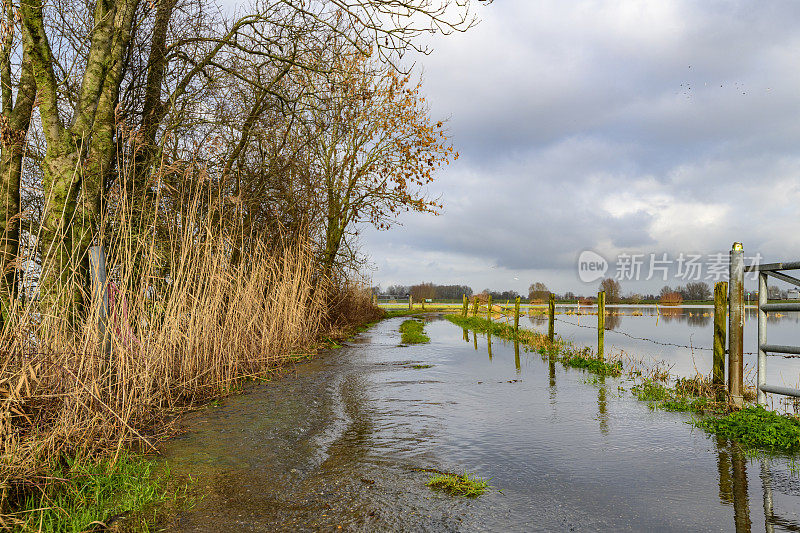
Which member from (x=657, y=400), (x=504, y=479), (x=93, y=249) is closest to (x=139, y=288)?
(x=93, y=249)

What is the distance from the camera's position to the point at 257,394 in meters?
6.89

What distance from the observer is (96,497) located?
10.7 ft

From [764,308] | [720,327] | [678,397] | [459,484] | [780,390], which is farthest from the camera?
[678,397]

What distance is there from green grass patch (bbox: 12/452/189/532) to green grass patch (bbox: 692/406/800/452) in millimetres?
4865

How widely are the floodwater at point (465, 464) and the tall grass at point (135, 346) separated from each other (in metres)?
0.53

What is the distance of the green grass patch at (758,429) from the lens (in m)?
4.71

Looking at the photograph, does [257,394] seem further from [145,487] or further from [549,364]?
[549,364]

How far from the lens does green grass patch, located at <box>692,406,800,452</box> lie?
15.4 ft

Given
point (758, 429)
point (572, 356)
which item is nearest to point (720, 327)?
point (758, 429)

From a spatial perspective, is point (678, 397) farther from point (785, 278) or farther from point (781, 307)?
point (785, 278)

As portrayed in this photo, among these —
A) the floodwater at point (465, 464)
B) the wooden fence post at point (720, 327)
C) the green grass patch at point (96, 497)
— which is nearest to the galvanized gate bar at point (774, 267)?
the wooden fence post at point (720, 327)

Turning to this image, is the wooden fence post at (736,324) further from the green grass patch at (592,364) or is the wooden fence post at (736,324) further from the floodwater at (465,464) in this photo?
the green grass patch at (592,364)

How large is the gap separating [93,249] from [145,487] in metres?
2.61

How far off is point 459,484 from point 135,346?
3.55 meters
